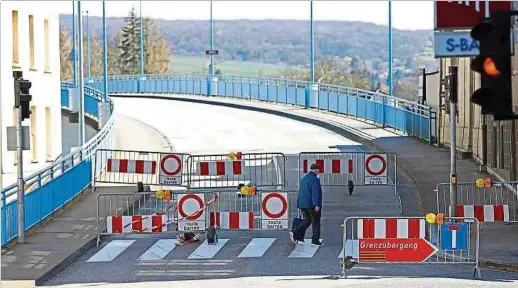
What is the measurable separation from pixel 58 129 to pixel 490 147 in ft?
65.9

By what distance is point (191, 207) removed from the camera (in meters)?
21.6

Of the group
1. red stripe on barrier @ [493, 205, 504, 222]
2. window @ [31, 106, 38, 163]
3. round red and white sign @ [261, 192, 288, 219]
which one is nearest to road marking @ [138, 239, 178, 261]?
round red and white sign @ [261, 192, 288, 219]

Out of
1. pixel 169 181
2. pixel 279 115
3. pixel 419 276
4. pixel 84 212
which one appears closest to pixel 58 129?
pixel 279 115

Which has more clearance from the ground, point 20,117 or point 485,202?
point 20,117

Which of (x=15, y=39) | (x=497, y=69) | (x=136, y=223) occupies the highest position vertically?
(x=15, y=39)

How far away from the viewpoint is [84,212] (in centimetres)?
2552

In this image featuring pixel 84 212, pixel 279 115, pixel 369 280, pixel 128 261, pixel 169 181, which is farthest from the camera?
pixel 279 115

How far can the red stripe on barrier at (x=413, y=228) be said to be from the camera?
17984mm

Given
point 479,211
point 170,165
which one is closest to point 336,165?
point 170,165

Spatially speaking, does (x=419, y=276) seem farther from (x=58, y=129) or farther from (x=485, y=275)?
(x=58, y=129)

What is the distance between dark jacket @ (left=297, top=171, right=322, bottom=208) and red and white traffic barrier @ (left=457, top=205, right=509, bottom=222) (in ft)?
8.67

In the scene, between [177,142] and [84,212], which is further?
[177,142]

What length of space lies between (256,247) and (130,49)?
117m

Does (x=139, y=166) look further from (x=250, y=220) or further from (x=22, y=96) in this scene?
(x=250, y=220)
